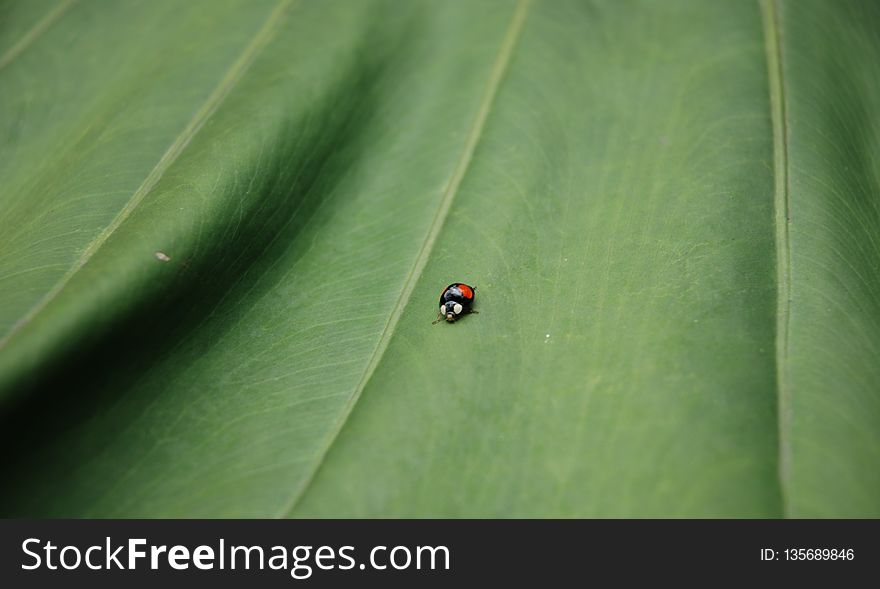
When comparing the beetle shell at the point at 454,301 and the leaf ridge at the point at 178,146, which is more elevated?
the leaf ridge at the point at 178,146

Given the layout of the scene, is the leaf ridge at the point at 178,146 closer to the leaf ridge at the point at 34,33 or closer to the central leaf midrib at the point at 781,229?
the leaf ridge at the point at 34,33

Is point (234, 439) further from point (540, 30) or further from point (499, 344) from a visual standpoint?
point (540, 30)

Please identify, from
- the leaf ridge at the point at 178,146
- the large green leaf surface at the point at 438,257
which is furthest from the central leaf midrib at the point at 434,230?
the leaf ridge at the point at 178,146

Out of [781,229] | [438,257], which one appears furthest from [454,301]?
[781,229]

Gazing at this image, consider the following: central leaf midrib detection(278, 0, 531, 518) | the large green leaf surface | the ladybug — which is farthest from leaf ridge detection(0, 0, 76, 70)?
the ladybug

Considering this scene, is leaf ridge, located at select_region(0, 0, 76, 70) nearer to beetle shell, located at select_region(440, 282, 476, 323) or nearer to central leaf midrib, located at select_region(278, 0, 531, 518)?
Result: central leaf midrib, located at select_region(278, 0, 531, 518)

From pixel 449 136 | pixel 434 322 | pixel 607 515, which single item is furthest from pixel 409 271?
pixel 607 515

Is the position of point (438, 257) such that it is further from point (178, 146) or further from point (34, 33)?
point (34, 33)
